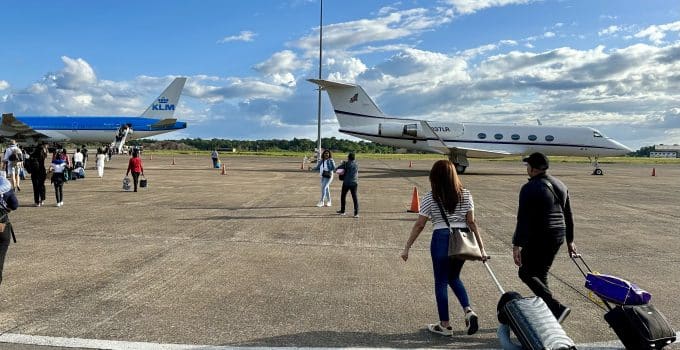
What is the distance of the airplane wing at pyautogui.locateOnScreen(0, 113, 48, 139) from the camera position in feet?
116

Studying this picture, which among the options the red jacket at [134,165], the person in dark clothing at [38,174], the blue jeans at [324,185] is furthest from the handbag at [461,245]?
the red jacket at [134,165]

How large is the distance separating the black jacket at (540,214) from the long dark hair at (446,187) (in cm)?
60

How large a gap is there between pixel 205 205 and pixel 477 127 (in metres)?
21.4

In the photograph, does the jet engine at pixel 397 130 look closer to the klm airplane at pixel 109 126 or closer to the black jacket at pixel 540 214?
the klm airplane at pixel 109 126

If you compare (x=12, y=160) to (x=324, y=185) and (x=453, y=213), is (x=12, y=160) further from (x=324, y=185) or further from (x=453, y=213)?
(x=453, y=213)

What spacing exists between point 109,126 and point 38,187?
3151 centimetres

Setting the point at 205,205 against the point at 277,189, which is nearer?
the point at 205,205

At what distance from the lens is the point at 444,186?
14.5 ft

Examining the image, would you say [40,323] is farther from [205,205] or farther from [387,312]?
[205,205]

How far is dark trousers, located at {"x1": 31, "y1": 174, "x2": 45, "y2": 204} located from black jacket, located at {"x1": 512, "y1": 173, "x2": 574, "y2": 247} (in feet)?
40.9

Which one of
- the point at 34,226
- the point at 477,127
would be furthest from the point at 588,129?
the point at 34,226

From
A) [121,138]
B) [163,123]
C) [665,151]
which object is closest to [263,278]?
[163,123]

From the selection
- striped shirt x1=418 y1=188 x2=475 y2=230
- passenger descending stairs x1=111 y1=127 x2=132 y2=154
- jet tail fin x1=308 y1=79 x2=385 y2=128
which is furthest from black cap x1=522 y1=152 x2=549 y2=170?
passenger descending stairs x1=111 y1=127 x2=132 y2=154

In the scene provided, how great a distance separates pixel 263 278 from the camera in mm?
6133
